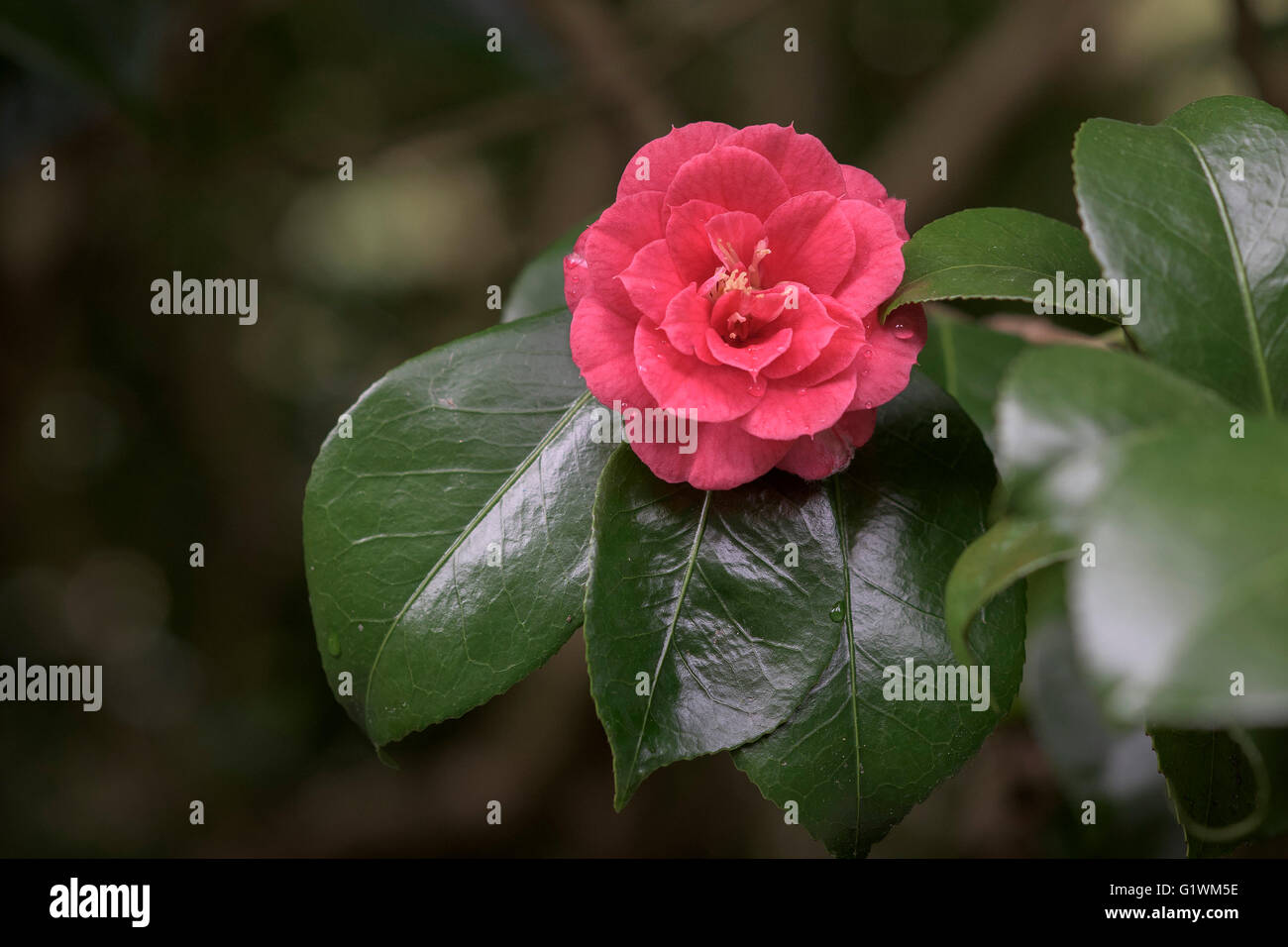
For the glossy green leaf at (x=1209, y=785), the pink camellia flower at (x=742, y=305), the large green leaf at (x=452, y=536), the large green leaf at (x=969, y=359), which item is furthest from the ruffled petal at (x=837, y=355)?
the large green leaf at (x=969, y=359)

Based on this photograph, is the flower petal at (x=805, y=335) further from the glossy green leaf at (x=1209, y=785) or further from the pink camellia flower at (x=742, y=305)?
the glossy green leaf at (x=1209, y=785)

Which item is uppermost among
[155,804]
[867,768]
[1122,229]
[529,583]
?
[1122,229]

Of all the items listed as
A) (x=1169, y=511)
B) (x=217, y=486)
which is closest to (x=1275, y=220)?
(x=1169, y=511)

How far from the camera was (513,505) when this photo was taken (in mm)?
882

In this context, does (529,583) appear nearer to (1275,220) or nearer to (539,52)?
(1275,220)

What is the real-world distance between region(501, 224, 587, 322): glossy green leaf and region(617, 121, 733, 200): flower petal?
1.39 ft

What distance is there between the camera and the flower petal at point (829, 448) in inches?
32.0

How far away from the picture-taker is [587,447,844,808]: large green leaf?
0.80 metres

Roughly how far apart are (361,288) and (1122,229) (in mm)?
2687

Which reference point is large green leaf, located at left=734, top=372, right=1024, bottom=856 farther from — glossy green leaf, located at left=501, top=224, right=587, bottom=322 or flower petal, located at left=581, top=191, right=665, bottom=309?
glossy green leaf, located at left=501, top=224, right=587, bottom=322

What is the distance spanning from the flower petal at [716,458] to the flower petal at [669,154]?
0.21 meters

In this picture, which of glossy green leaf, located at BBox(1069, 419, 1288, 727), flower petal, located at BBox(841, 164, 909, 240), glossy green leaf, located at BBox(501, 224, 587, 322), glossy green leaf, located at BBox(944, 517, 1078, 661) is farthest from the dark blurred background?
glossy green leaf, located at BBox(1069, 419, 1288, 727)

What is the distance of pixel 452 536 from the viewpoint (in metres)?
0.88

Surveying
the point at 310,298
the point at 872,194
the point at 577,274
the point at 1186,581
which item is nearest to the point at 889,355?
the point at 872,194
